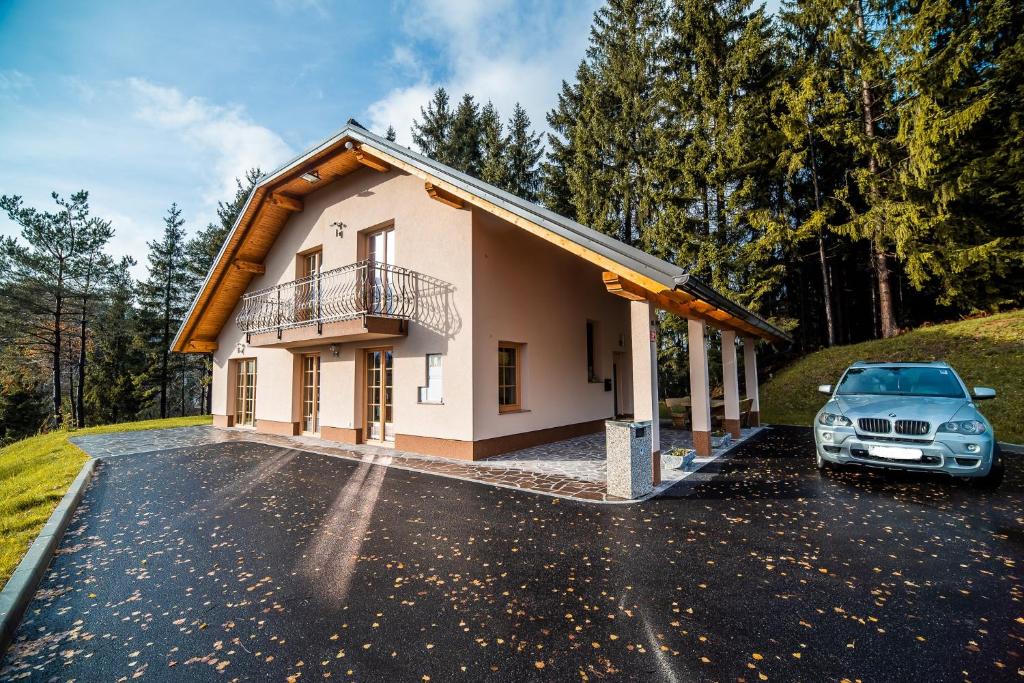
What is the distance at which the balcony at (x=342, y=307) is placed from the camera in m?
9.16

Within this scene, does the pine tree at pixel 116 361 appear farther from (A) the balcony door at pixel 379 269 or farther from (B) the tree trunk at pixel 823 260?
(B) the tree trunk at pixel 823 260

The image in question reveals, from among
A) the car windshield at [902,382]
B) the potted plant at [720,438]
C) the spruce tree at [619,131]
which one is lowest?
the potted plant at [720,438]

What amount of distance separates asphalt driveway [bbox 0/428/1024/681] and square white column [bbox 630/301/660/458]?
1172 millimetres

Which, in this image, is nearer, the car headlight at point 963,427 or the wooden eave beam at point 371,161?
the car headlight at point 963,427

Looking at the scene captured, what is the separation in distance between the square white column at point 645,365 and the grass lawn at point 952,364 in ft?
30.5

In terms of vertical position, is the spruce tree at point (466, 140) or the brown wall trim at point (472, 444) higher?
the spruce tree at point (466, 140)

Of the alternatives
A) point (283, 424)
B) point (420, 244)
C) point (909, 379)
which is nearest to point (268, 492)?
point (420, 244)

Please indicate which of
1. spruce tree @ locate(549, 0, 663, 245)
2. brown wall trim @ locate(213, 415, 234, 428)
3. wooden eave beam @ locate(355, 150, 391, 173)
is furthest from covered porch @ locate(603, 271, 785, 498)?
brown wall trim @ locate(213, 415, 234, 428)

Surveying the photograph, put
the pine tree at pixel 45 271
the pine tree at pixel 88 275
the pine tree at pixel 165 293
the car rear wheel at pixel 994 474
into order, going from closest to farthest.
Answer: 1. the car rear wheel at pixel 994 474
2. the pine tree at pixel 45 271
3. the pine tree at pixel 88 275
4. the pine tree at pixel 165 293

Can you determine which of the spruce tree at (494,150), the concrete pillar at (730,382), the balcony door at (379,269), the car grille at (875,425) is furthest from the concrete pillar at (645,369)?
the spruce tree at (494,150)

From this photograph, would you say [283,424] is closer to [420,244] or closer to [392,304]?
[392,304]

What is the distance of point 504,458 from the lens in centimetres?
860

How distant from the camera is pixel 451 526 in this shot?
16.1ft

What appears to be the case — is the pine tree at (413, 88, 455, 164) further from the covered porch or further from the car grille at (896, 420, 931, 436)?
the car grille at (896, 420, 931, 436)
